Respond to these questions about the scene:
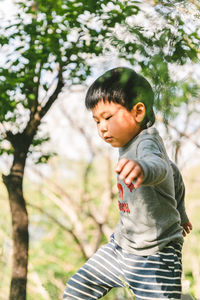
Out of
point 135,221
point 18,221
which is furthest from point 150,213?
point 18,221

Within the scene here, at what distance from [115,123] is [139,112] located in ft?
0.40

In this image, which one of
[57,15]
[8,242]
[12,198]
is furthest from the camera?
[8,242]

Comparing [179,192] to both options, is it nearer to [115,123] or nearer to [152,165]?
[115,123]

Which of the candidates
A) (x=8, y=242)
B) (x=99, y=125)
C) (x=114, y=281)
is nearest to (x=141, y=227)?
(x=114, y=281)

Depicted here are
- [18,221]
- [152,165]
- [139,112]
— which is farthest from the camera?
[18,221]

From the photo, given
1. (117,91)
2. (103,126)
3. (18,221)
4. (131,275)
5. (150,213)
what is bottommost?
(18,221)

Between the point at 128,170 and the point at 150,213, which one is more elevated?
the point at 128,170

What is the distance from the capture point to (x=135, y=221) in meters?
1.62

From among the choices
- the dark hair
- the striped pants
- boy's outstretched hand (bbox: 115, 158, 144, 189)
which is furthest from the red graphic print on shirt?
boy's outstretched hand (bbox: 115, 158, 144, 189)

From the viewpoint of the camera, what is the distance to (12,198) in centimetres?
293

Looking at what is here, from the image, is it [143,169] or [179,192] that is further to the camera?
[179,192]

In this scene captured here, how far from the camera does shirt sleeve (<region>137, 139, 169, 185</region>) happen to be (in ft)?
3.78

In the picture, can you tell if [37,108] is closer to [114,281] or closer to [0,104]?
[0,104]

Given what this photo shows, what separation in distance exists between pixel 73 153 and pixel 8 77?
8.26m
